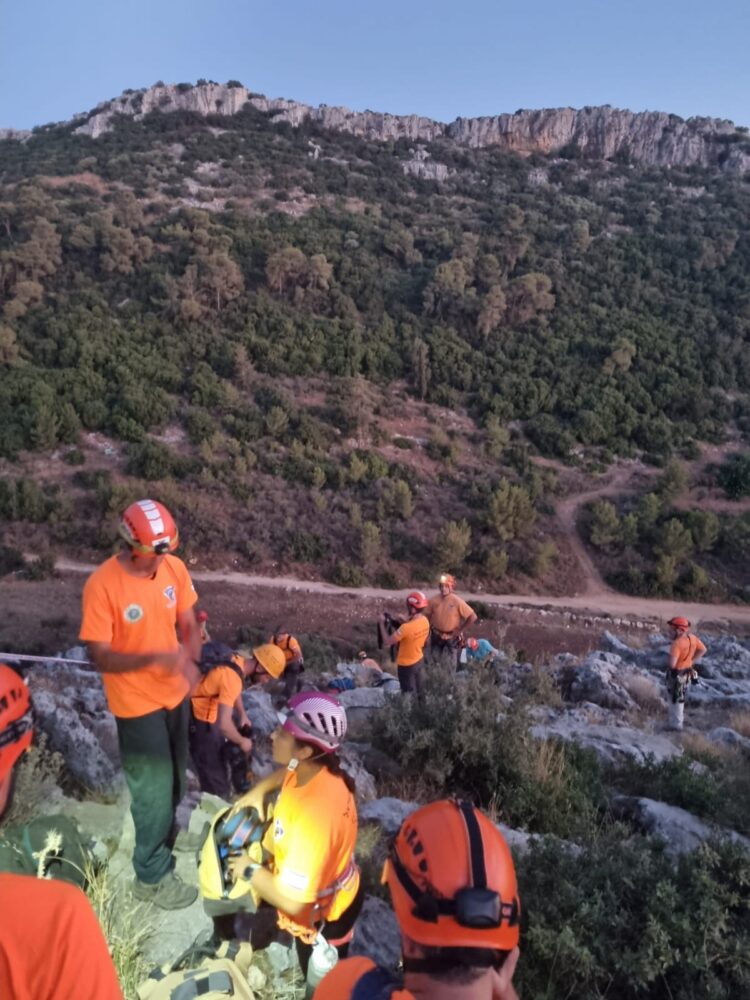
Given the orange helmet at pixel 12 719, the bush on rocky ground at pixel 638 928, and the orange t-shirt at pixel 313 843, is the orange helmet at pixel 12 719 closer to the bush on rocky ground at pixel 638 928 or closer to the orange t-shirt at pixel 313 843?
the orange t-shirt at pixel 313 843

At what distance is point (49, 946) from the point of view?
3.48 ft

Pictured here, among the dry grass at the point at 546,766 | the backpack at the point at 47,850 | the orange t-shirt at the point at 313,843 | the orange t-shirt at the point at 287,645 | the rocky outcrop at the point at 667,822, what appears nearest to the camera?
the orange t-shirt at the point at 313,843

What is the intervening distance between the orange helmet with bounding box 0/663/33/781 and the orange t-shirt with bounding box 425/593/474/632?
663 cm

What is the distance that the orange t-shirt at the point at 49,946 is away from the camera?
1.03 metres

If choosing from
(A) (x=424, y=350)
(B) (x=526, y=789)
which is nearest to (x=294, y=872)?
(B) (x=526, y=789)

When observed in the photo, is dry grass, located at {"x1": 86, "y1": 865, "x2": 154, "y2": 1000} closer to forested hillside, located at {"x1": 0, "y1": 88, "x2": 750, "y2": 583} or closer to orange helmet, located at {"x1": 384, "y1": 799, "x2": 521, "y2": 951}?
orange helmet, located at {"x1": 384, "y1": 799, "x2": 521, "y2": 951}

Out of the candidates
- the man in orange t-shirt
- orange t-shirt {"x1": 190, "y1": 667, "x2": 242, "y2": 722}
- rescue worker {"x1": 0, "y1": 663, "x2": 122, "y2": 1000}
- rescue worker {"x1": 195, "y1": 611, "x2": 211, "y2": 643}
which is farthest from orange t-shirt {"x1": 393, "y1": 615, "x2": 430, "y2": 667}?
rescue worker {"x1": 0, "y1": 663, "x2": 122, "y2": 1000}

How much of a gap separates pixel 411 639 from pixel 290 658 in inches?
62.8

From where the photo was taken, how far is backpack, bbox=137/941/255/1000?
6.13ft

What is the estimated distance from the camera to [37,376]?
70.6 feet

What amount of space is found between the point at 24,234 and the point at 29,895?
35.9 meters

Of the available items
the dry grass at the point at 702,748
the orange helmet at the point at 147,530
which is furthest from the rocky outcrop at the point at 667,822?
the orange helmet at the point at 147,530

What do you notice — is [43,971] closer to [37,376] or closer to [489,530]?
[489,530]

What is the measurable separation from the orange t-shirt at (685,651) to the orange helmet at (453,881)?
23.9 feet
